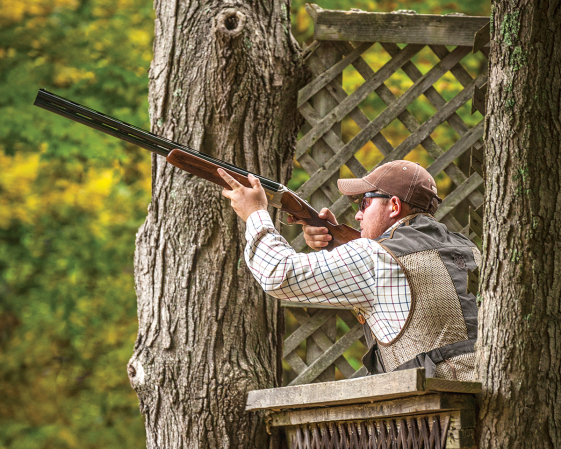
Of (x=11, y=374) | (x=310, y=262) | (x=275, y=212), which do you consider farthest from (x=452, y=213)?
(x=11, y=374)

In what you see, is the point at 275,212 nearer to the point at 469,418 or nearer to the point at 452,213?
the point at 452,213

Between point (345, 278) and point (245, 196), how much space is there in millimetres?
625

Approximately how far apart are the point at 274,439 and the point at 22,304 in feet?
17.5

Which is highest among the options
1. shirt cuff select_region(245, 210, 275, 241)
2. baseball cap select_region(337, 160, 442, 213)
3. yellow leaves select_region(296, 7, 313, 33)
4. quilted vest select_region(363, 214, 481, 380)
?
yellow leaves select_region(296, 7, 313, 33)

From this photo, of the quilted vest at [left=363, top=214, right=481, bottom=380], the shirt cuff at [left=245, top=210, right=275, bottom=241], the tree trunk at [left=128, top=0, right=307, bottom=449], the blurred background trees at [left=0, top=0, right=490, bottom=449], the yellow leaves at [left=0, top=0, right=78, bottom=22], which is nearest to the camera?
the quilted vest at [left=363, top=214, right=481, bottom=380]

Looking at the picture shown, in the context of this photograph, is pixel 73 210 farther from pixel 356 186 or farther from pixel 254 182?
pixel 356 186

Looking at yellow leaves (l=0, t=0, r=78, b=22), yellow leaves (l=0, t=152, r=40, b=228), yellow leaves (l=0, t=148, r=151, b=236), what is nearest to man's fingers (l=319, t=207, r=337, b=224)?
yellow leaves (l=0, t=148, r=151, b=236)

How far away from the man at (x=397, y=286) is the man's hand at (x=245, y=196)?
0.33 feet

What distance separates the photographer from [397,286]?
2574 millimetres

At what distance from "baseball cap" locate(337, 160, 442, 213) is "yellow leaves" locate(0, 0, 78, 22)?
199 inches

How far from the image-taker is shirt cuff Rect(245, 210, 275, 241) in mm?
2699

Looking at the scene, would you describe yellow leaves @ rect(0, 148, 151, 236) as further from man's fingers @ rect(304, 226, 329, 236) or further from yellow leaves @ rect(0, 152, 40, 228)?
man's fingers @ rect(304, 226, 329, 236)

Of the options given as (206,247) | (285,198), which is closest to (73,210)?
(206,247)

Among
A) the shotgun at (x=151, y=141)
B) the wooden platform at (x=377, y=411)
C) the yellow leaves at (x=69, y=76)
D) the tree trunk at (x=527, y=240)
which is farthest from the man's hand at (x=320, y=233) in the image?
the yellow leaves at (x=69, y=76)
